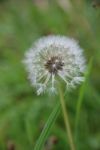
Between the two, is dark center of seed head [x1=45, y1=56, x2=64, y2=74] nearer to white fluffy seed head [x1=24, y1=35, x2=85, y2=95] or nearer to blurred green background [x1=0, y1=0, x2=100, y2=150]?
white fluffy seed head [x1=24, y1=35, x2=85, y2=95]

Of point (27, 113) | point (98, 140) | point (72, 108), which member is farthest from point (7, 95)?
point (98, 140)

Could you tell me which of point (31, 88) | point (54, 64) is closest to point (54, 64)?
point (54, 64)

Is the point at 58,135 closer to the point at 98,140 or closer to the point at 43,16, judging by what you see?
the point at 98,140

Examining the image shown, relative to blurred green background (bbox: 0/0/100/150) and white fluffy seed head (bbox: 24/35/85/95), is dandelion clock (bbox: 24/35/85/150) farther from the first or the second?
blurred green background (bbox: 0/0/100/150)

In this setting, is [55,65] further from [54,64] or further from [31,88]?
[31,88]

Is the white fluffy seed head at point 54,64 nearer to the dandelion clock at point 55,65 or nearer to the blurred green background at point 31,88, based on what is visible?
the dandelion clock at point 55,65

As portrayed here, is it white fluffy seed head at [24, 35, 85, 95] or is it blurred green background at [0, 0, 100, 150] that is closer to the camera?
white fluffy seed head at [24, 35, 85, 95]

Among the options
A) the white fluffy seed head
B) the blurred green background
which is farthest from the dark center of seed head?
the blurred green background
